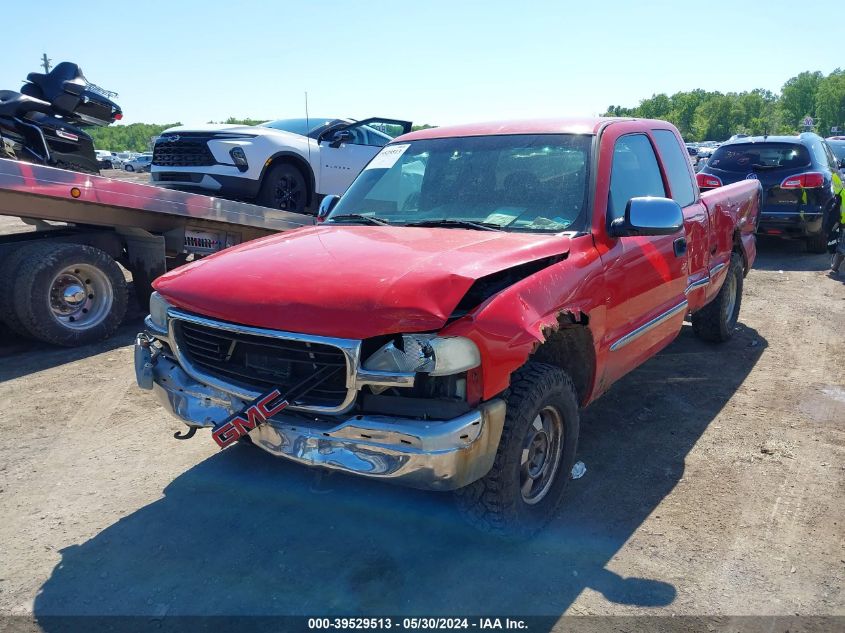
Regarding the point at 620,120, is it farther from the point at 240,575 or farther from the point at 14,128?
the point at 14,128

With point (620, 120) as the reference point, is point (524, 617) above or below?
below

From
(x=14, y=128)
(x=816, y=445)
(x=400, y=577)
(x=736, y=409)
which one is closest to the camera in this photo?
(x=400, y=577)

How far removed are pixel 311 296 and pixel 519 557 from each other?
5.02ft

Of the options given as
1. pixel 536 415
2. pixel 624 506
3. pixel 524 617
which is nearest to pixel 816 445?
pixel 624 506

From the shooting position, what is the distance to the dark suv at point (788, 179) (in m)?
10.4

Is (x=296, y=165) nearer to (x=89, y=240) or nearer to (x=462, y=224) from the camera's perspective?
(x=89, y=240)

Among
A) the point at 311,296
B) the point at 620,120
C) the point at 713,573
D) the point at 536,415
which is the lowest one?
the point at 713,573

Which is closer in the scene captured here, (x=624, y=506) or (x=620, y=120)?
(x=624, y=506)

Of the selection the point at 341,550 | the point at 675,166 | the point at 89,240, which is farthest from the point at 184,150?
the point at 341,550

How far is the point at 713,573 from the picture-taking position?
299 cm

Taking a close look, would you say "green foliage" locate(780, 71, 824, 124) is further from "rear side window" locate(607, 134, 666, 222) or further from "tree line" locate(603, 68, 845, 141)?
"rear side window" locate(607, 134, 666, 222)

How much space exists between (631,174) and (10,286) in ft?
17.5

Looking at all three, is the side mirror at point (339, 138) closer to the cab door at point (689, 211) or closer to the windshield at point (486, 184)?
the windshield at point (486, 184)

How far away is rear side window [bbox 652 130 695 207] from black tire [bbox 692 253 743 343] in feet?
4.09
